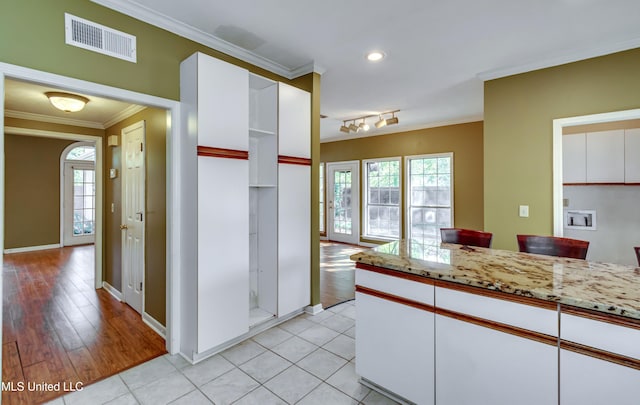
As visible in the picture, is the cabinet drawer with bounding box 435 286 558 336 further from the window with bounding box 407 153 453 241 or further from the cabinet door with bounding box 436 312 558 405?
the window with bounding box 407 153 453 241

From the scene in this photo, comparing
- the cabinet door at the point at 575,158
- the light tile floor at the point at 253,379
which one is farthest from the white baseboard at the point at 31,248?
the cabinet door at the point at 575,158

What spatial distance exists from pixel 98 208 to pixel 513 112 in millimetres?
5603

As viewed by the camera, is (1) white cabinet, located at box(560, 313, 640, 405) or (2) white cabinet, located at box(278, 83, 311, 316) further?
(2) white cabinet, located at box(278, 83, 311, 316)

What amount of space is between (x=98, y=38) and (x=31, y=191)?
6810 mm

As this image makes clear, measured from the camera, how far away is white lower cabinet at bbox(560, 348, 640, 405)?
107cm

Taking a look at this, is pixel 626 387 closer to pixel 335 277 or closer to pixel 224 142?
pixel 224 142

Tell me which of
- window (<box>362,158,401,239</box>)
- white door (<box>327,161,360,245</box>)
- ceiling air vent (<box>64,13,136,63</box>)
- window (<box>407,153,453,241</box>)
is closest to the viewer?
ceiling air vent (<box>64,13,136,63</box>)

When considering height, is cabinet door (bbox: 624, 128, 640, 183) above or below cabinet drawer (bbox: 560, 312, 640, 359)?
above

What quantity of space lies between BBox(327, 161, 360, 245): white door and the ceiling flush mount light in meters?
5.32

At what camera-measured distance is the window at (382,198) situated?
6508 millimetres

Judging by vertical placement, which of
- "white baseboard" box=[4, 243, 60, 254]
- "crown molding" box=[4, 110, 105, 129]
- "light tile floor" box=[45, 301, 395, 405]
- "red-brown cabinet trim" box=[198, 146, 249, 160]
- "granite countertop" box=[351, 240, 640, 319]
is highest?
"crown molding" box=[4, 110, 105, 129]

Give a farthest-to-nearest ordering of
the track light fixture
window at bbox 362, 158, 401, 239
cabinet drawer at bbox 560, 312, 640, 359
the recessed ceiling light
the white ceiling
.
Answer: window at bbox 362, 158, 401, 239 → the track light fixture → the recessed ceiling light → the white ceiling → cabinet drawer at bbox 560, 312, 640, 359

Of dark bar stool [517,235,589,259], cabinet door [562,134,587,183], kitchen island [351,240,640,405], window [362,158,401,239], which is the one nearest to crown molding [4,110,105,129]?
kitchen island [351,240,640,405]

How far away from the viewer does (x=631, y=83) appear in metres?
2.61
